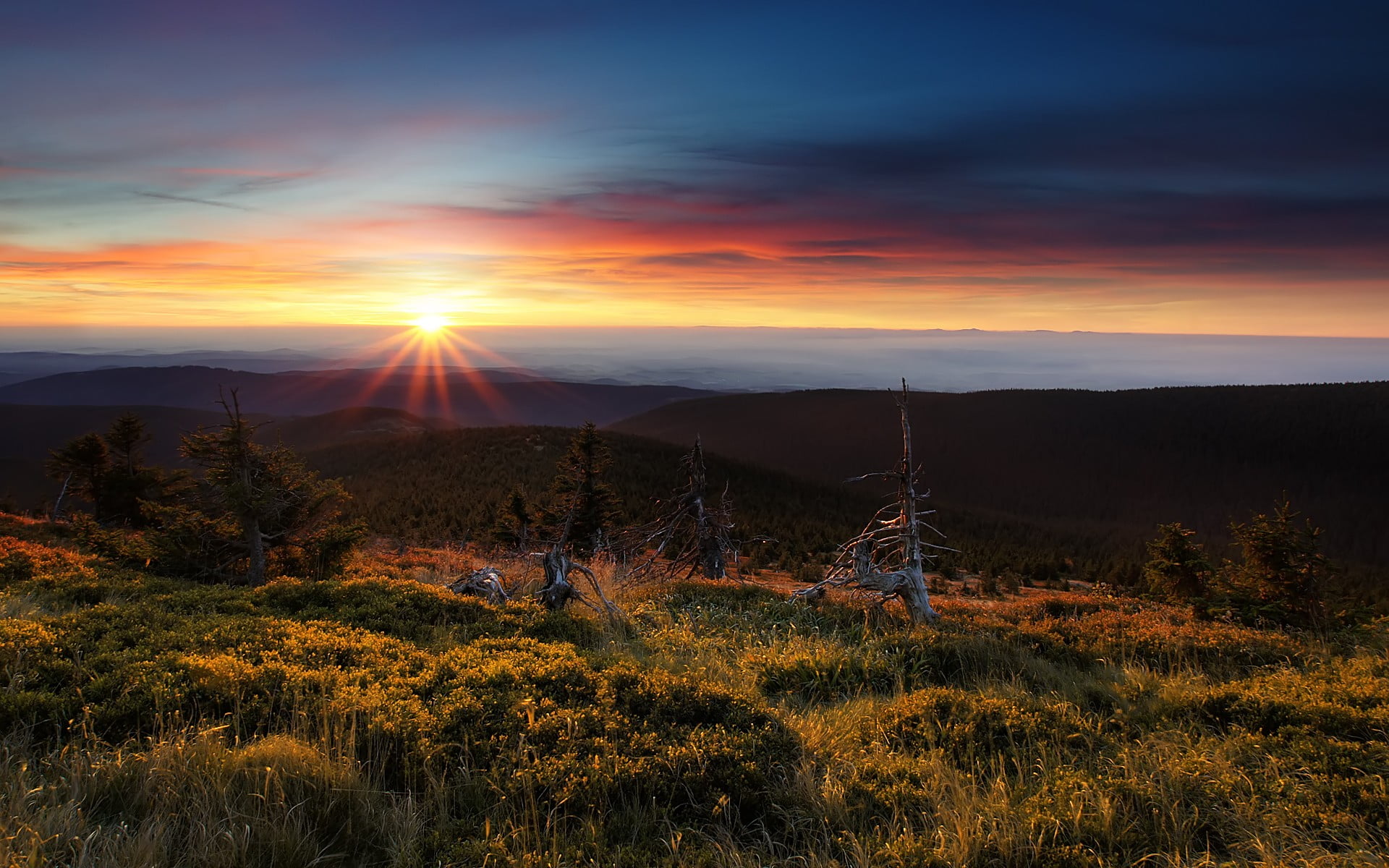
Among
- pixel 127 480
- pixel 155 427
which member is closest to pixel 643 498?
pixel 127 480

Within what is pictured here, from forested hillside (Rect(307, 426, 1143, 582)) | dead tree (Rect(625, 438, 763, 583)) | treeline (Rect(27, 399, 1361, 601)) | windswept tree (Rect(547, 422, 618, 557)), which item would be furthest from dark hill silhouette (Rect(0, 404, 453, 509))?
dead tree (Rect(625, 438, 763, 583))

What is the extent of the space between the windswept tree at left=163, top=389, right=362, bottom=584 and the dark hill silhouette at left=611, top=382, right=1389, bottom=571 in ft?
175

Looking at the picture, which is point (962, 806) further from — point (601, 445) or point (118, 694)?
point (601, 445)

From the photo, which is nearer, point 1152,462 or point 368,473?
point 368,473

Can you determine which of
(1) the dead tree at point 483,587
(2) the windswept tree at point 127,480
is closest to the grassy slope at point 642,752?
(1) the dead tree at point 483,587

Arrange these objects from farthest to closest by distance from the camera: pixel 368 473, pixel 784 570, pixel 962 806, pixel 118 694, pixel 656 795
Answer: pixel 368 473
pixel 784 570
pixel 118 694
pixel 656 795
pixel 962 806

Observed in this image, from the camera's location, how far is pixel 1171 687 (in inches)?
226


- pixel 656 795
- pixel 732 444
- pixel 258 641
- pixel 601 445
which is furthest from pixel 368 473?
pixel 732 444

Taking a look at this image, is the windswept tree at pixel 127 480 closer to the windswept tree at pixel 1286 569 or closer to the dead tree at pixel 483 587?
the dead tree at pixel 483 587

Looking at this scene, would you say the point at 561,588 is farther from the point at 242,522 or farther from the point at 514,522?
the point at 514,522

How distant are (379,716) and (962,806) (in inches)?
149

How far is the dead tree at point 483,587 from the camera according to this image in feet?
28.3

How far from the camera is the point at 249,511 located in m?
10.5

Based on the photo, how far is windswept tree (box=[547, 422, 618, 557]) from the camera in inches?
749
